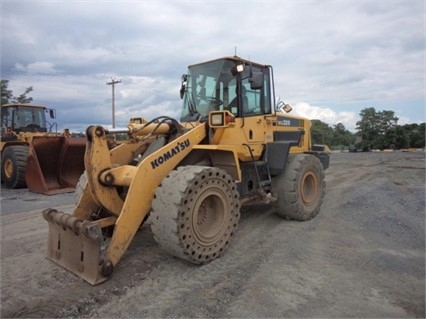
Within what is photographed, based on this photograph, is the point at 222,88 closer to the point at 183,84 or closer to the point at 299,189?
the point at 183,84

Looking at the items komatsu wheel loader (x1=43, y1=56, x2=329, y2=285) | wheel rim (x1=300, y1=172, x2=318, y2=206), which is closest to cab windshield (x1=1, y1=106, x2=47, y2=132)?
komatsu wheel loader (x1=43, y1=56, x2=329, y2=285)

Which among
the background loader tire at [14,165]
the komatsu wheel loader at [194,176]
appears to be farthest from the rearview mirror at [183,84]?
the background loader tire at [14,165]

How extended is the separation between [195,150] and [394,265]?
297cm

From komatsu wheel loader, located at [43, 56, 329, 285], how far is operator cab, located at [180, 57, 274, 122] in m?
0.02

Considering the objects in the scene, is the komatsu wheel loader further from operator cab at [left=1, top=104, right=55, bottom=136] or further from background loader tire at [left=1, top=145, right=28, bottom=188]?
operator cab at [left=1, top=104, right=55, bottom=136]

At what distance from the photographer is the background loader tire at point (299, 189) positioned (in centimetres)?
616

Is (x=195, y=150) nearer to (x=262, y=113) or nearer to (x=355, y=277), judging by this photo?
(x=262, y=113)

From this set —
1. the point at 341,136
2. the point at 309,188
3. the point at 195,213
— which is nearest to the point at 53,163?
the point at 309,188

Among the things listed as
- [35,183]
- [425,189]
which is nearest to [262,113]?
[425,189]

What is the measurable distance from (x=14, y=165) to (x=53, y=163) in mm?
1725

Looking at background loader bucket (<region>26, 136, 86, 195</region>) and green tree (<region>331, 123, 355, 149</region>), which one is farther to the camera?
green tree (<region>331, 123, 355, 149</region>)

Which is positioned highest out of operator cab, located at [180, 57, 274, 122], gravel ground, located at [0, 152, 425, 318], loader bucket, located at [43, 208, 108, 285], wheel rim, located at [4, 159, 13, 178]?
operator cab, located at [180, 57, 274, 122]

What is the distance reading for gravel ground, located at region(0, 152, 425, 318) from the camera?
11.0ft

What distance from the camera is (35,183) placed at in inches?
392
